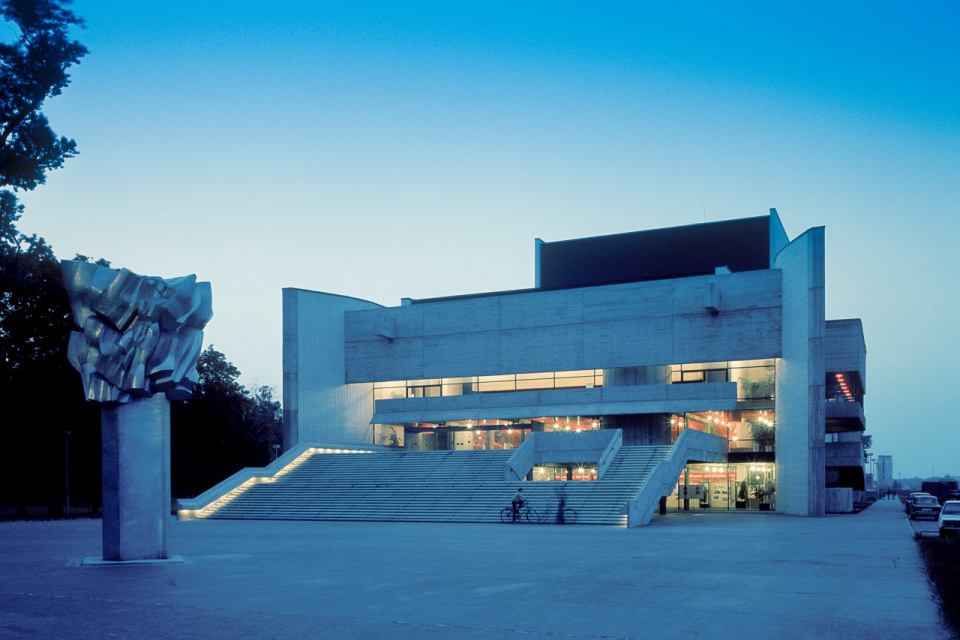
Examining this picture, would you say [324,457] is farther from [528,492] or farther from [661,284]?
[661,284]

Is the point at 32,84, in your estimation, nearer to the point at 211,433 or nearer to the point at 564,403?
the point at 564,403

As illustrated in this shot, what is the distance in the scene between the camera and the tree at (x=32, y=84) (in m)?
18.0

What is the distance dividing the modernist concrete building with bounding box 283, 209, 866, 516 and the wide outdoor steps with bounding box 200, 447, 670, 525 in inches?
238

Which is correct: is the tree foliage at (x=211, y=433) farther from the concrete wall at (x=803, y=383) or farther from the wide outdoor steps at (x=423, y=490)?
the concrete wall at (x=803, y=383)

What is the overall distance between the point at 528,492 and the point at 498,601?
26874 millimetres

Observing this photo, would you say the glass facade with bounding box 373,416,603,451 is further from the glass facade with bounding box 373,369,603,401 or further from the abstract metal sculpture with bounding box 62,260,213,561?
the abstract metal sculpture with bounding box 62,260,213,561

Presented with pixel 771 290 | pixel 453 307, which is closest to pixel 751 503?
pixel 771 290

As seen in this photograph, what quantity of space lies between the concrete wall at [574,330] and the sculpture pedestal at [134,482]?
121 feet

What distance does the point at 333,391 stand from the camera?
5972cm

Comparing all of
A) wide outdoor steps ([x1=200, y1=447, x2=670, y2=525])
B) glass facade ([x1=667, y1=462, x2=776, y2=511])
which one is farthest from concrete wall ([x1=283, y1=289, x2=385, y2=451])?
glass facade ([x1=667, y1=462, x2=776, y2=511])

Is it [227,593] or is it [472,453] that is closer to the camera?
[227,593]

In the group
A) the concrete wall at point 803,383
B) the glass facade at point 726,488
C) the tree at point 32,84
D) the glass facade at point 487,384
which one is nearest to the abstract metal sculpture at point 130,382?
the tree at point 32,84

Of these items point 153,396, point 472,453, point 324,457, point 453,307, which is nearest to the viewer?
point 153,396

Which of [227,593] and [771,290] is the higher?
[771,290]
